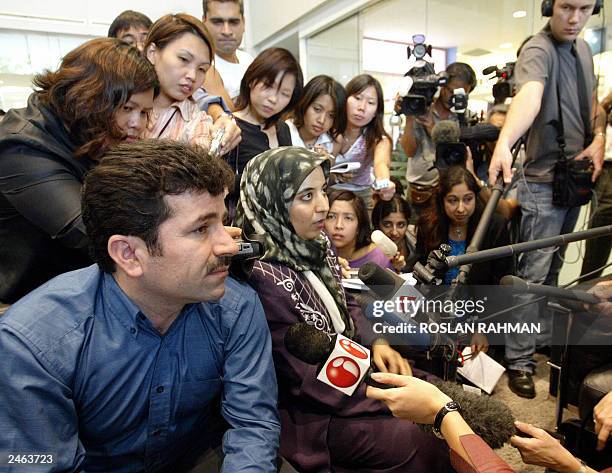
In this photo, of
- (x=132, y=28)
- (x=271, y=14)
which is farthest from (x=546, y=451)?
(x=271, y=14)

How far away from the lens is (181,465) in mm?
1040

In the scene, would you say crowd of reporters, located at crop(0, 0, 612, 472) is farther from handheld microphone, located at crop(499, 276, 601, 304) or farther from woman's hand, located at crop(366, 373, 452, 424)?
handheld microphone, located at crop(499, 276, 601, 304)

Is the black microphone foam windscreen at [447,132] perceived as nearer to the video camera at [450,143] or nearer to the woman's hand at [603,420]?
the video camera at [450,143]

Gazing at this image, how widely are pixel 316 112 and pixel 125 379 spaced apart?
1696mm

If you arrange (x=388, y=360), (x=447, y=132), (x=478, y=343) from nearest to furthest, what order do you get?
1. (x=388, y=360)
2. (x=478, y=343)
3. (x=447, y=132)

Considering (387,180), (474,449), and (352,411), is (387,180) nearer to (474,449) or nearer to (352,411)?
(352,411)

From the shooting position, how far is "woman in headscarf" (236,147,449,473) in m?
1.15

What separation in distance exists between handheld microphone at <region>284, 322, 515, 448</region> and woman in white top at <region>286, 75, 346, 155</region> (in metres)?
1.35

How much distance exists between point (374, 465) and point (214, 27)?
216cm

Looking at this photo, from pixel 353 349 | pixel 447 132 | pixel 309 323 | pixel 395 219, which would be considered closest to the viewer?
pixel 353 349

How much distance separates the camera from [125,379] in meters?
0.90

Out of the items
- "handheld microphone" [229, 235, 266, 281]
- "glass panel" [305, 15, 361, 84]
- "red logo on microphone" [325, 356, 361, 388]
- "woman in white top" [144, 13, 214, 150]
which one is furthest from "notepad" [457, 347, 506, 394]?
"glass panel" [305, 15, 361, 84]

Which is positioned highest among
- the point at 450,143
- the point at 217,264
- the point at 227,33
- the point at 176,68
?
the point at 227,33

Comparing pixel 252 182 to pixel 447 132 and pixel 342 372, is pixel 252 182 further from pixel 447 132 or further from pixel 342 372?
pixel 447 132
